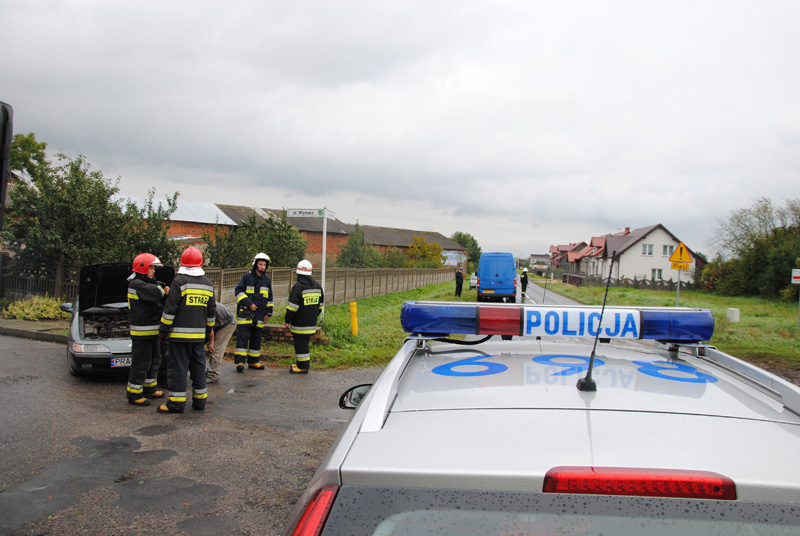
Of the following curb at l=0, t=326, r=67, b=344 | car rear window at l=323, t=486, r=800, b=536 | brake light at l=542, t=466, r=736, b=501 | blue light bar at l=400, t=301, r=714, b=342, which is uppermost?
blue light bar at l=400, t=301, r=714, b=342

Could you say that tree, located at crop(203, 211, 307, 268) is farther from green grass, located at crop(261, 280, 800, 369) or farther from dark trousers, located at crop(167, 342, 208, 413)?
dark trousers, located at crop(167, 342, 208, 413)

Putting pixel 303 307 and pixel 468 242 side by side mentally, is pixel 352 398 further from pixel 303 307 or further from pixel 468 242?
pixel 468 242

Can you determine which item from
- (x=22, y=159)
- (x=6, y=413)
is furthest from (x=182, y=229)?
(x=6, y=413)

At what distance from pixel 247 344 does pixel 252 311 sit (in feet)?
1.99

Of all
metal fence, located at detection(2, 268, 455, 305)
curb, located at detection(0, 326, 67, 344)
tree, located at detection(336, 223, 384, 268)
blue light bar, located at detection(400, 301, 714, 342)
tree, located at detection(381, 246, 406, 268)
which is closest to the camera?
blue light bar, located at detection(400, 301, 714, 342)

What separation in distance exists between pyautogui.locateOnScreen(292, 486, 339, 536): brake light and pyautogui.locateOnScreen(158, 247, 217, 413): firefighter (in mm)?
5892

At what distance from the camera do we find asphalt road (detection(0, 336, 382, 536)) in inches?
156

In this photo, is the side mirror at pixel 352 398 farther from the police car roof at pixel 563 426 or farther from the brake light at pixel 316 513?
the brake light at pixel 316 513

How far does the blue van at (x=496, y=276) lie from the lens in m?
31.1

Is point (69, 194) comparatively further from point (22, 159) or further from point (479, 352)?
point (22, 159)

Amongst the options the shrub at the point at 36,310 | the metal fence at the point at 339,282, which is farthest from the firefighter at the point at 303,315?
the shrub at the point at 36,310

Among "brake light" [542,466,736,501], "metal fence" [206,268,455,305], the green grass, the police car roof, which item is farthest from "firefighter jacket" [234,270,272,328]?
"brake light" [542,466,736,501]

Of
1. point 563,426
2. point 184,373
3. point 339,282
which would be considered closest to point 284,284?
point 339,282

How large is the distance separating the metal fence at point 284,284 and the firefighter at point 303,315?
5.79 m
